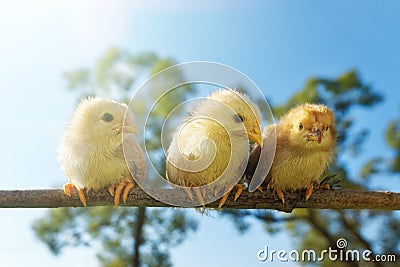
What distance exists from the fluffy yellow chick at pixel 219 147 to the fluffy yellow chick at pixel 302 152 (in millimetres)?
149

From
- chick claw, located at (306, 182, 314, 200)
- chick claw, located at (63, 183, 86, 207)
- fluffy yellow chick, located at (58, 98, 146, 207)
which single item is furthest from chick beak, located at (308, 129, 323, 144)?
chick claw, located at (63, 183, 86, 207)

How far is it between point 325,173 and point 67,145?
98 cm

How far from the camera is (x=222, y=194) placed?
1648mm

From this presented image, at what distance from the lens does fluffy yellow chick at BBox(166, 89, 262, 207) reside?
1641mm

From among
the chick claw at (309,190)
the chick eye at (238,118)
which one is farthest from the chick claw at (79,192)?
the chick claw at (309,190)

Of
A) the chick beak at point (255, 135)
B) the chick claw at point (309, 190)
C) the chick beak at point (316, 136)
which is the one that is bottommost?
the chick claw at point (309, 190)

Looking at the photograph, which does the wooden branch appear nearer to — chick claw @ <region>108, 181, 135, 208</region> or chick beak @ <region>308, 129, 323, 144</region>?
chick claw @ <region>108, 181, 135, 208</region>

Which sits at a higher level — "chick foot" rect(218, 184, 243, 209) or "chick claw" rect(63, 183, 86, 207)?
"chick foot" rect(218, 184, 243, 209)

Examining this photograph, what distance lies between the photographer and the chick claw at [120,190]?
1654 mm

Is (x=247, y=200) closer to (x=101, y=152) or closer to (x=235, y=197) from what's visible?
(x=235, y=197)

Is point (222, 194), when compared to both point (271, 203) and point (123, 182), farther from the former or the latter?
point (123, 182)

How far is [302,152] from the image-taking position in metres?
1.75

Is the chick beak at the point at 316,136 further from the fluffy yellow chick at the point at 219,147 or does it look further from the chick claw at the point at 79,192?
the chick claw at the point at 79,192

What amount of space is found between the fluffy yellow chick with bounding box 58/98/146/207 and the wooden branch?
0.03 metres
